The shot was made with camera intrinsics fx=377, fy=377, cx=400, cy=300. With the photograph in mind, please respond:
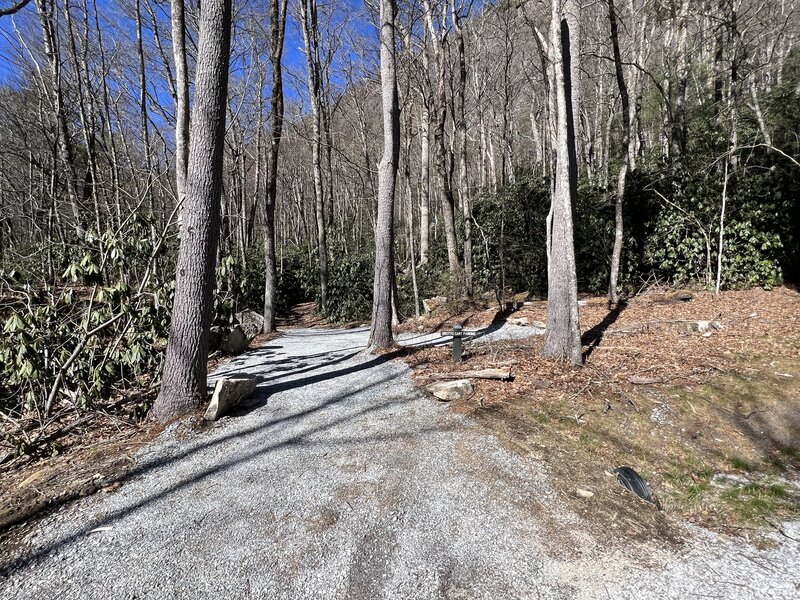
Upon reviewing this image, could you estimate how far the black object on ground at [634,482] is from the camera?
8.88 ft

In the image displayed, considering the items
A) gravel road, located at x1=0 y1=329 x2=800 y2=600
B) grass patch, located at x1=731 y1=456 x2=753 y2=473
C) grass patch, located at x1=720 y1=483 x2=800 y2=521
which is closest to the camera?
gravel road, located at x1=0 y1=329 x2=800 y2=600

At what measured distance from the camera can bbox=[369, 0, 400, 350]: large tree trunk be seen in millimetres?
6090

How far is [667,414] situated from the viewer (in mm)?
3625

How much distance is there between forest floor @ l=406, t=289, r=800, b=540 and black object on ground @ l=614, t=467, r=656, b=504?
79mm

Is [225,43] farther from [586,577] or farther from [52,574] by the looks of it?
[586,577]

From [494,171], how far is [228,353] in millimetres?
16755

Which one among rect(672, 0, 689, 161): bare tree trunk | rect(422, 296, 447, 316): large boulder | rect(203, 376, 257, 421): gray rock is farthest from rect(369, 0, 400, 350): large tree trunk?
rect(672, 0, 689, 161): bare tree trunk

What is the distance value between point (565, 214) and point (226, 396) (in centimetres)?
451

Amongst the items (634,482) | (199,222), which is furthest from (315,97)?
(634,482)

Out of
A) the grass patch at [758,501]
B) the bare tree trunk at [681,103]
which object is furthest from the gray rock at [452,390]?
the bare tree trunk at [681,103]

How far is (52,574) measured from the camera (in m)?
2.14

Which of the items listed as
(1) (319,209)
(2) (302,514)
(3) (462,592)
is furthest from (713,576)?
(1) (319,209)

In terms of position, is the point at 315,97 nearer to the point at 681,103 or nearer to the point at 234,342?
the point at 234,342

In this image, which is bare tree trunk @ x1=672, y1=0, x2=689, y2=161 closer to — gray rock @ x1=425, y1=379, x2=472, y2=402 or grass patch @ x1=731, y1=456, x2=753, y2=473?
grass patch @ x1=731, y1=456, x2=753, y2=473
